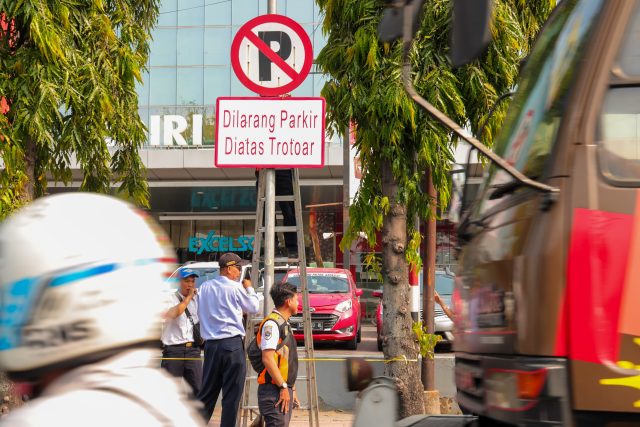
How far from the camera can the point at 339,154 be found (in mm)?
27781

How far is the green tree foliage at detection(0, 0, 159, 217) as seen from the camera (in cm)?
901

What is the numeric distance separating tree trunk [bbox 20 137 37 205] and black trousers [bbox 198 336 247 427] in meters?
2.42

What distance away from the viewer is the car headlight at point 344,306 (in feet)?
60.0

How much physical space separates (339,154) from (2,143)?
19.3 m

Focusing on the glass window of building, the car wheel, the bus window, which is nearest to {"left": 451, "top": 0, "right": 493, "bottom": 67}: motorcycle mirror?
the bus window

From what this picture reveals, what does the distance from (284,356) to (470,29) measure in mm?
4734

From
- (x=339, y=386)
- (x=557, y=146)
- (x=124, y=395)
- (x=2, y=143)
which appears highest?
(x=2, y=143)

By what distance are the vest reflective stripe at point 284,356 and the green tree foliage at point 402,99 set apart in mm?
2038

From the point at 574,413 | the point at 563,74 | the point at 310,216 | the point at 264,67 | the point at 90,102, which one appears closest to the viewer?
the point at 574,413

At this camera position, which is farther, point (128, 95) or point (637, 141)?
point (128, 95)

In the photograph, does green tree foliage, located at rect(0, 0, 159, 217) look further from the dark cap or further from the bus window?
the bus window

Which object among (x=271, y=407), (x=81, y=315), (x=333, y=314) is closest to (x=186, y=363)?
(x=271, y=407)

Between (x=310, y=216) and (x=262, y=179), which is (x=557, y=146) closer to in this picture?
(x=262, y=179)

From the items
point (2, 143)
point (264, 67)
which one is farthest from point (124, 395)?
point (2, 143)
